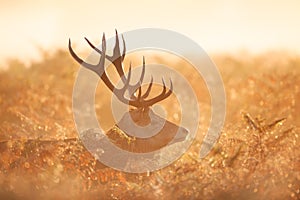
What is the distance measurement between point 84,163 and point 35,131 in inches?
97.7

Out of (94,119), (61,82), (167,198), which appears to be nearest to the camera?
(167,198)

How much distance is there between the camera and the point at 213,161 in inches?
348

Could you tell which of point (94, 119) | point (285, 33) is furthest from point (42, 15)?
point (94, 119)

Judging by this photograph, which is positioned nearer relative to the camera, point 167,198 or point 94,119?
point 167,198

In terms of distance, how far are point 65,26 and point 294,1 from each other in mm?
10990

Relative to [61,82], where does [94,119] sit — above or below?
below

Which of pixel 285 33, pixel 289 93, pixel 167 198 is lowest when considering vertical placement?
pixel 167 198

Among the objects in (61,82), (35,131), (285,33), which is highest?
(285,33)

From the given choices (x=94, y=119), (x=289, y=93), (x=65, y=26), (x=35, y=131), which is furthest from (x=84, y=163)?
(x=65, y=26)

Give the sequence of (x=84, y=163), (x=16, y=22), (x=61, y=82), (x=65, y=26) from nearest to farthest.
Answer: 1. (x=84, y=163)
2. (x=61, y=82)
3. (x=65, y=26)
4. (x=16, y=22)

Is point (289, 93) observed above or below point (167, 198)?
above

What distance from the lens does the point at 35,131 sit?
10867 mm

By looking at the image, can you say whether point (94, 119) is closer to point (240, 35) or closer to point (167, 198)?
point (167, 198)

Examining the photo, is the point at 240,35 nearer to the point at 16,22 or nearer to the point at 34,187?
the point at 16,22
